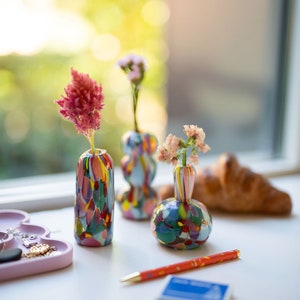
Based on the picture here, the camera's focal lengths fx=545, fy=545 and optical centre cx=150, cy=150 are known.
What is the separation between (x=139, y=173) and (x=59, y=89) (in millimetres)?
675

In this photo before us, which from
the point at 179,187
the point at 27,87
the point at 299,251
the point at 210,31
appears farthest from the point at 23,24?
the point at 299,251

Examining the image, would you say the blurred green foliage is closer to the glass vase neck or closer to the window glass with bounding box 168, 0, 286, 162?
the window glass with bounding box 168, 0, 286, 162

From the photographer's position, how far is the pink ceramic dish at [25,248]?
74cm

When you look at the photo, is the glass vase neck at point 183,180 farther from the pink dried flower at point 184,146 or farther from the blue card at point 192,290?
the blue card at point 192,290

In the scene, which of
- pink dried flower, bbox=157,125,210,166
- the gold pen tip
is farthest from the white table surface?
pink dried flower, bbox=157,125,210,166

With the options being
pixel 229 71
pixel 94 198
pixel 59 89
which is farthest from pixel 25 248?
pixel 229 71

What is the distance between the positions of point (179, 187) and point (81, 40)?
2.91 ft

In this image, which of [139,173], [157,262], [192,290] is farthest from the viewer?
[139,173]

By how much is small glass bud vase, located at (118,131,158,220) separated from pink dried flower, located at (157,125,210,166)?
0.12 meters

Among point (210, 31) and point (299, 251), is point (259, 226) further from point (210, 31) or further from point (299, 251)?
point (210, 31)

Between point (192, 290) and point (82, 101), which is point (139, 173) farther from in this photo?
point (192, 290)

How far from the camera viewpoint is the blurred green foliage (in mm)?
1482

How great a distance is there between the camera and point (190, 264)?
0.78 m

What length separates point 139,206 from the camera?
98 cm
